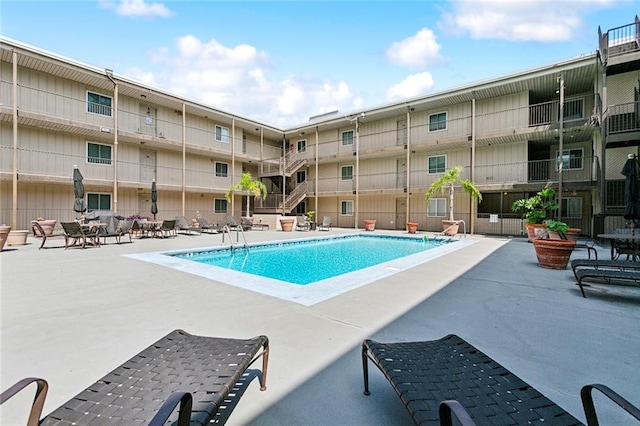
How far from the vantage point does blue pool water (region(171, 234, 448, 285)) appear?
853 cm

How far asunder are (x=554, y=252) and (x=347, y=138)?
1855cm

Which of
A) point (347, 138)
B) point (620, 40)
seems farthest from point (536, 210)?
point (347, 138)

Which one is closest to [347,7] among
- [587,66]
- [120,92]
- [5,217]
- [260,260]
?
[260,260]

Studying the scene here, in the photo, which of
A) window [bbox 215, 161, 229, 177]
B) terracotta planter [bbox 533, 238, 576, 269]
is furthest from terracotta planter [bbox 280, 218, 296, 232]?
terracotta planter [bbox 533, 238, 576, 269]

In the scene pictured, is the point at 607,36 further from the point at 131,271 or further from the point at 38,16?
the point at 38,16

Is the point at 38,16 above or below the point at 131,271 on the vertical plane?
above

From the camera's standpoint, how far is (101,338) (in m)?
3.29

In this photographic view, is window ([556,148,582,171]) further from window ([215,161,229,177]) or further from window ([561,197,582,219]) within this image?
window ([215,161,229,177])

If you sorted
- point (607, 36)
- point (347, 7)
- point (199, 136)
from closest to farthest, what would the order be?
1. point (347, 7)
2. point (607, 36)
3. point (199, 136)

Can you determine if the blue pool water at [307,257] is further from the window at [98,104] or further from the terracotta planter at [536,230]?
the window at [98,104]

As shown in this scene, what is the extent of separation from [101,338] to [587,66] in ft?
65.0

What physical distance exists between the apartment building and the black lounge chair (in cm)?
1532

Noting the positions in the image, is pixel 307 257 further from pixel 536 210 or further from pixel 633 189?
pixel 536 210

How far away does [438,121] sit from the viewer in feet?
66.0
